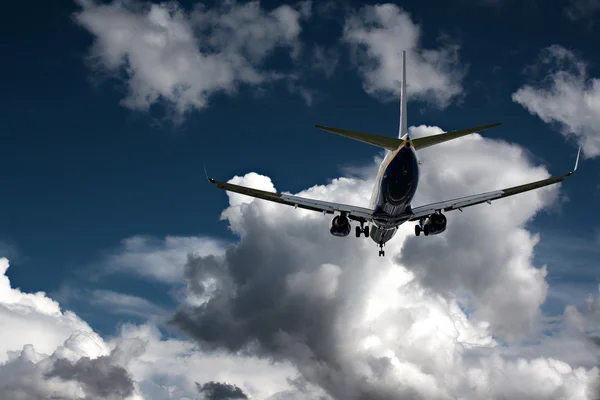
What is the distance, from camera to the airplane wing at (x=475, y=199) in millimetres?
63156

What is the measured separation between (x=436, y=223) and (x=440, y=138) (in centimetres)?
1400

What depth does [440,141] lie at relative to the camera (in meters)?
54.5

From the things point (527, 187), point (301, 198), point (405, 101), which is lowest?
point (301, 198)

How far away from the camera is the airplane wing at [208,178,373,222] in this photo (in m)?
60.2

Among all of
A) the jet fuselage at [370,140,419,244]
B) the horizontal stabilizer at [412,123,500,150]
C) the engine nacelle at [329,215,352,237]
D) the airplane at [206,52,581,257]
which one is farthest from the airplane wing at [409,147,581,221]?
the horizontal stabilizer at [412,123,500,150]

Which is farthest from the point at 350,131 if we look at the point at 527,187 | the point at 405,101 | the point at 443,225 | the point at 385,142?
the point at 527,187

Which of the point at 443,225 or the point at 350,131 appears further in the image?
the point at 443,225

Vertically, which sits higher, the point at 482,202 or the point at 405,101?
the point at 405,101

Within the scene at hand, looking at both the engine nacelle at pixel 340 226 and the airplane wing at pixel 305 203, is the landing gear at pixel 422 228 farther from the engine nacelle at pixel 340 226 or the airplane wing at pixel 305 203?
the engine nacelle at pixel 340 226

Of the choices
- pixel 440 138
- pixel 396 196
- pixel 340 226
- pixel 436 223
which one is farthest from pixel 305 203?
pixel 440 138

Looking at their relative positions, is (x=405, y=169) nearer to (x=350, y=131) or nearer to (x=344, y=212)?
(x=350, y=131)

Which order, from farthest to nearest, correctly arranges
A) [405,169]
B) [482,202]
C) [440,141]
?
1. [482,202]
2. [440,141]
3. [405,169]

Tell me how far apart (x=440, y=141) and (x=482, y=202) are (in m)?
13.2

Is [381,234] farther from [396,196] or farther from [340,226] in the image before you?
[396,196]
